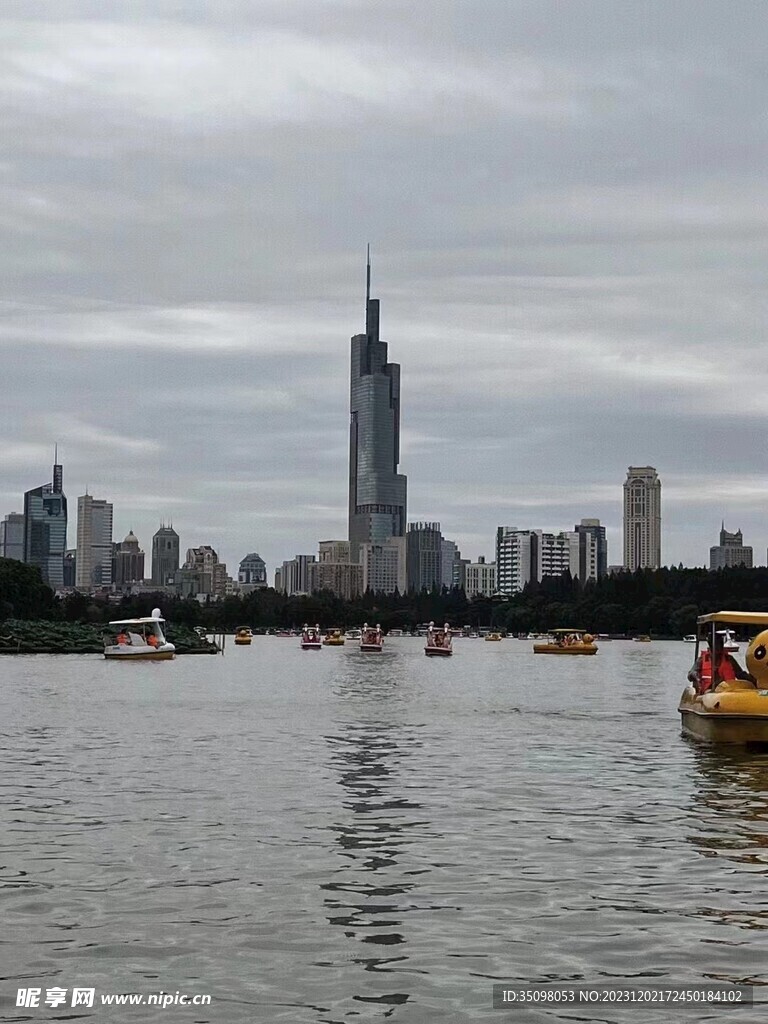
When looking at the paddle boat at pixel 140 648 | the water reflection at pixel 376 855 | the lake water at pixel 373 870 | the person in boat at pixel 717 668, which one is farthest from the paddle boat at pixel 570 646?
the water reflection at pixel 376 855

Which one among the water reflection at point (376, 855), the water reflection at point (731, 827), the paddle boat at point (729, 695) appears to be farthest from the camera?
the paddle boat at point (729, 695)

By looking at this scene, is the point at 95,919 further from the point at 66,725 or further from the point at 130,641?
the point at 130,641

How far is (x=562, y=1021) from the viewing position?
12.6m

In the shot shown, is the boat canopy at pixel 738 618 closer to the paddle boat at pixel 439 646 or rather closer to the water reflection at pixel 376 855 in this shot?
the water reflection at pixel 376 855

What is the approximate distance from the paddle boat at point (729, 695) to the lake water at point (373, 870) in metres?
0.82

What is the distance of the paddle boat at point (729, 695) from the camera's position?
36469 millimetres

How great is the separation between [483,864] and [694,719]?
21.7m

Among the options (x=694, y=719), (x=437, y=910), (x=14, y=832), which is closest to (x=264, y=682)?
(x=694, y=719)

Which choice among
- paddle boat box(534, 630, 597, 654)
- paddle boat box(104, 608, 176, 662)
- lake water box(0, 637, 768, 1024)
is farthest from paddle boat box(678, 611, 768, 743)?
paddle boat box(534, 630, 597, 654)

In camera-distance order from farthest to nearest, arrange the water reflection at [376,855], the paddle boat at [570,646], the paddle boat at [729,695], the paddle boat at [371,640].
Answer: the paddle boat at [371,640]
the paddle boat at [570,646]
the paddle boat at [729,695]
the water reflection at [376,855]

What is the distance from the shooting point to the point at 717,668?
42.5 metres

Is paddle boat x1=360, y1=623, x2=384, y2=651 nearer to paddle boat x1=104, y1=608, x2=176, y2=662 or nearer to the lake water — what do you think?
paddle boat x1=104, y1=608, x2=176, y2=662

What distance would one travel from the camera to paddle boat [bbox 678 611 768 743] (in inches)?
1436

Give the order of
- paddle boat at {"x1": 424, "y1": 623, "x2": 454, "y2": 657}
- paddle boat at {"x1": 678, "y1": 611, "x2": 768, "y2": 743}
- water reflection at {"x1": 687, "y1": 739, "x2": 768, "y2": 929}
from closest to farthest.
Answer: water reflection at {"x1": 687, "y1": 739, "x2": 768, "y2": 929}
paddle boat at {"x1": 678, "y1": 611, "x2": 768, "y2": 743}
paddle boat at {"x1": 424, "y1": 623, "x2": 454, "y2": 657}
